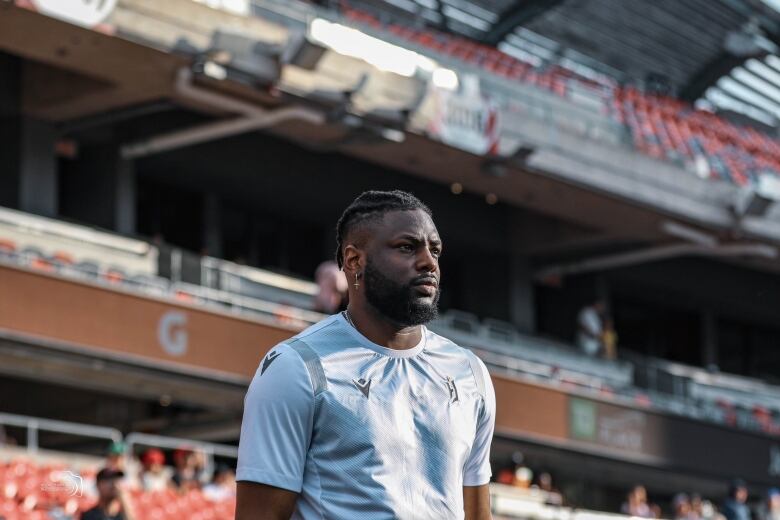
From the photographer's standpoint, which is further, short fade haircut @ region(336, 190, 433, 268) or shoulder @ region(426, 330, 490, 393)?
shoulder @ region(426, 330, 490, 393)

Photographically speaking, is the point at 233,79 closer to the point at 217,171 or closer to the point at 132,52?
the point at 132,52

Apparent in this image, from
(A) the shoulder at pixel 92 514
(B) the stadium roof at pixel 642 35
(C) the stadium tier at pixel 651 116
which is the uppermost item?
(B) the stadium roof at pixel 642 35

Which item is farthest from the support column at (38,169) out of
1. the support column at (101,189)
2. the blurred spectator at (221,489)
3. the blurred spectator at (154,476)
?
the blurred spectator at (221,489)

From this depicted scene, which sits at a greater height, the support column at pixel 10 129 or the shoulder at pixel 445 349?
the support column at pixel 10 129

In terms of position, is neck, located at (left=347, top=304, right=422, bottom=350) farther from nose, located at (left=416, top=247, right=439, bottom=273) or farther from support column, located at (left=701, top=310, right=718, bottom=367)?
support column, located at (left=701, top=310, right=718, bottom=367)

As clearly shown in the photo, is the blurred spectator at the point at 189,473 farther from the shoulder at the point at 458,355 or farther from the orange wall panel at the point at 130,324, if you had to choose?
the shoulder at the point at 458,355

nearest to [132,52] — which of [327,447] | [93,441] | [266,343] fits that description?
[266,343]

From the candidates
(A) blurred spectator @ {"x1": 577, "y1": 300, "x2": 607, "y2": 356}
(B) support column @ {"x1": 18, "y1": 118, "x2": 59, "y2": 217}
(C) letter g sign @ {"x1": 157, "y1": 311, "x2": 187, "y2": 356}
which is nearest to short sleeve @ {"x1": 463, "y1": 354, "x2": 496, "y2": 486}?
(C) letter g sign @ {"x1": 157, "y1": 311, "x2": 187, "y2": 356}

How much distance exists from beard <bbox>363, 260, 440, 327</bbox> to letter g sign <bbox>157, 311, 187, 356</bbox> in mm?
15472

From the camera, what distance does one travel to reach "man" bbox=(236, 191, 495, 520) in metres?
3.36

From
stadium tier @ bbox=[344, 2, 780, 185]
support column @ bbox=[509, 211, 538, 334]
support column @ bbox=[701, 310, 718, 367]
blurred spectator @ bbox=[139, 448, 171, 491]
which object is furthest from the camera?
support column @ bbox=[701, 310, 718, 367]

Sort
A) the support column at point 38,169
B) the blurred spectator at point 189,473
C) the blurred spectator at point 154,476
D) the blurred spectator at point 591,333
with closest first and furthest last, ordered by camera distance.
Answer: the blurred spectator at point 154,476 → the blurred spectator at point 189,473 → the support column at point 38,169 → the blurred spectator at point 591,333

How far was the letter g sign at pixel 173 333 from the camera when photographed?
18.8 meters

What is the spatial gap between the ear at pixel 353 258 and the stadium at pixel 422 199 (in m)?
7.15
